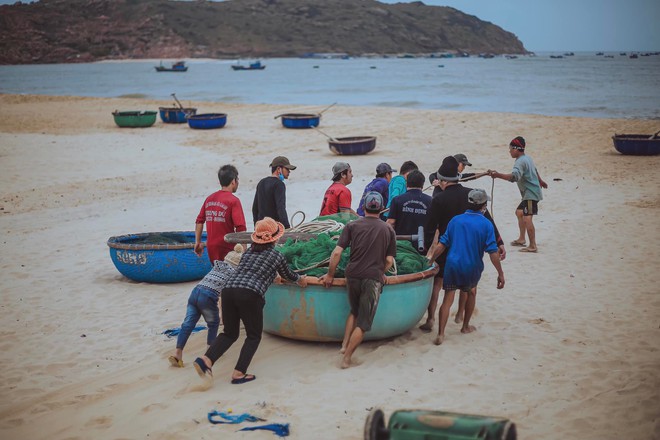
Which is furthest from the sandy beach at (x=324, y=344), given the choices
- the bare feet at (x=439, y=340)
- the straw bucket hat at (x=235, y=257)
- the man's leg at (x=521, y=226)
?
the straw bucket hat at (x=235, y=257)

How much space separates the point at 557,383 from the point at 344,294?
223 centimetres

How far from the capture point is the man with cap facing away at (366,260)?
645 cm

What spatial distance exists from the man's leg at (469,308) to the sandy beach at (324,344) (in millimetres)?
193

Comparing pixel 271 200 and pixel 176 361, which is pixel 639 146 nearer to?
pixel 271 200

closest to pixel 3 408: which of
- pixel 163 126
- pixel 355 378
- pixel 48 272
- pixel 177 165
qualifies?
pixel 355 378

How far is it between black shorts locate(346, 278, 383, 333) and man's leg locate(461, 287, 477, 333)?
1272mm

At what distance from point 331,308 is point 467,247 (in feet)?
5.26

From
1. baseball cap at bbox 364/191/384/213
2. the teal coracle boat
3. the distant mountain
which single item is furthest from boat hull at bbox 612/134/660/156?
the distant mountain

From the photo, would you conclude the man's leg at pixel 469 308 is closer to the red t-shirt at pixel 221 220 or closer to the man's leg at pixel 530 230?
the red t-shirt at pixel 221 220

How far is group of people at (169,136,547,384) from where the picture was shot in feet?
20.3

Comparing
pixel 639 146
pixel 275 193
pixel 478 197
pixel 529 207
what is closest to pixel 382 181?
pixel 275 193

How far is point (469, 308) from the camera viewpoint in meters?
7.36

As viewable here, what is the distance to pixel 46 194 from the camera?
16.9 meters

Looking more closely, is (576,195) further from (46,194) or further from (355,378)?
(46,194)
